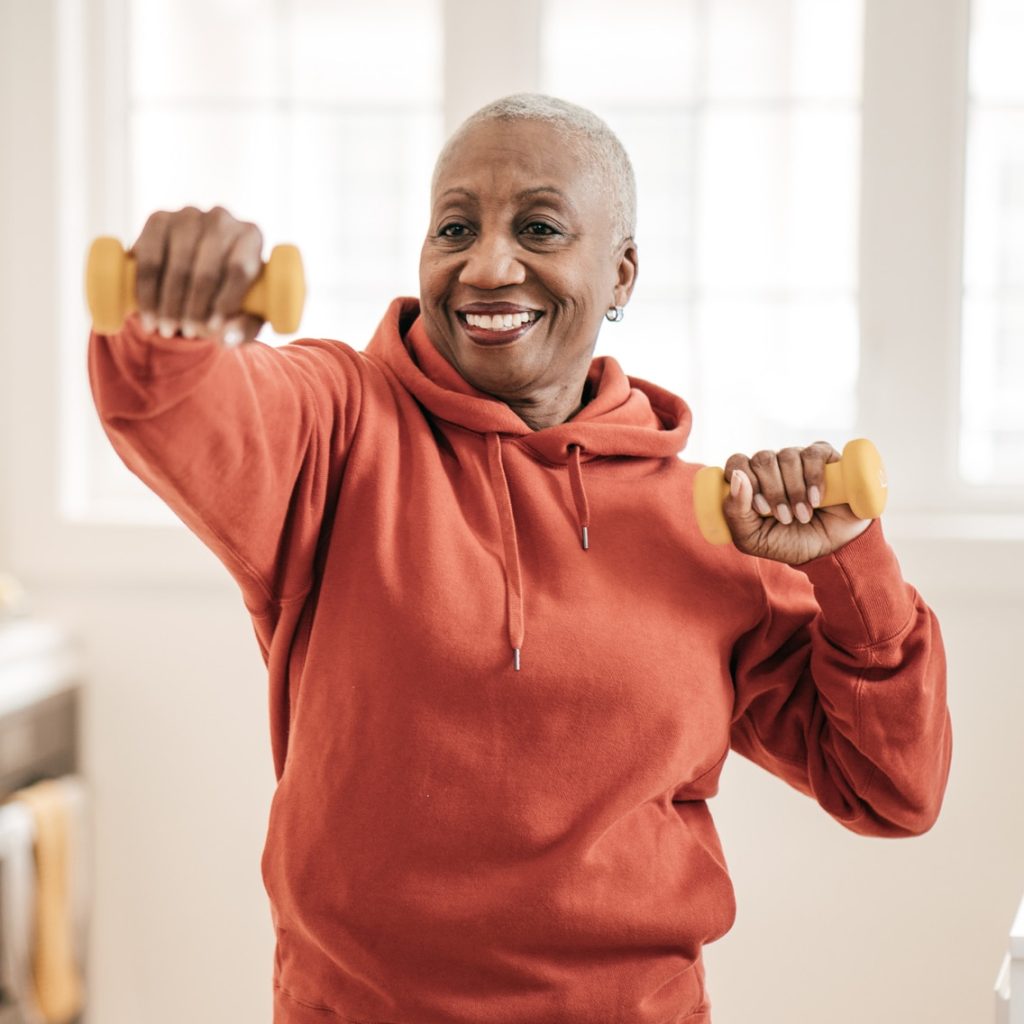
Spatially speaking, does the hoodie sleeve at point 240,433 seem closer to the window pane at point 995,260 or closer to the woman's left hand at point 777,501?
the woman's left hand at point 777,501

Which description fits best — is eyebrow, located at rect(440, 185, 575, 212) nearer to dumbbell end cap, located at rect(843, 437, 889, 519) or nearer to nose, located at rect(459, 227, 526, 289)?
nose, located at rect(459, 227, 526, 289)

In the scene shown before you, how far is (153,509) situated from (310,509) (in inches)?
56.2

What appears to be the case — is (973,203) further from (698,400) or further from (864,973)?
(864,973)

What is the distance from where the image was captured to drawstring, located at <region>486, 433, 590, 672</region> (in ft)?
4.10

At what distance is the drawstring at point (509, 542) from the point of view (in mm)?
1247

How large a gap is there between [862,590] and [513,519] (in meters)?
0.32

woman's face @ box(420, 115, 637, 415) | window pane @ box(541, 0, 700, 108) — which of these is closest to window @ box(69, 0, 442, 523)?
window pane @ box(541, 0, 700, 108)

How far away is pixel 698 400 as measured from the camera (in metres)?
2.54

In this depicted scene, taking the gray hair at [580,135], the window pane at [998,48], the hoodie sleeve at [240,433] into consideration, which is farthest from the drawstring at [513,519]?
the window pane at [998,48]

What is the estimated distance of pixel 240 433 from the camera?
110 centimetres

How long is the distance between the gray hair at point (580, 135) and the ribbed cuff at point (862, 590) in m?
0.37

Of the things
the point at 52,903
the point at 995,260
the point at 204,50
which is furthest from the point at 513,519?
the point at 204,50

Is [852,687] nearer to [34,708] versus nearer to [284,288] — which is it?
[284,288]

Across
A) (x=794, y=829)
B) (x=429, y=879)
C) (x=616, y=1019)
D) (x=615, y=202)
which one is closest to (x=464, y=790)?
(x=429, y=879)
